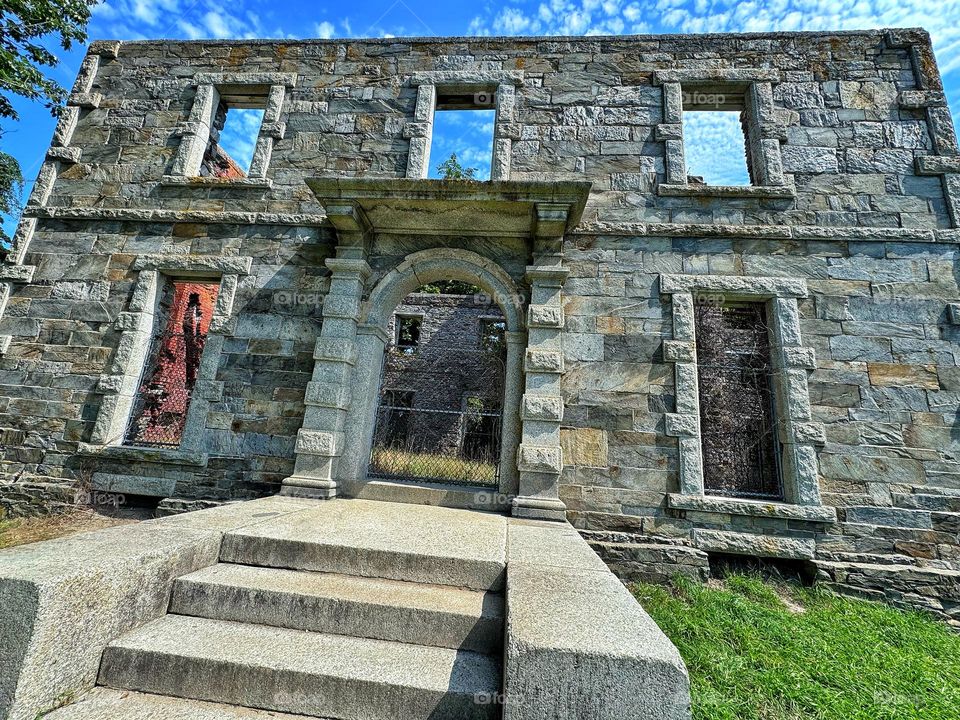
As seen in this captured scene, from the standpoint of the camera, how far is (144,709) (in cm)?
200

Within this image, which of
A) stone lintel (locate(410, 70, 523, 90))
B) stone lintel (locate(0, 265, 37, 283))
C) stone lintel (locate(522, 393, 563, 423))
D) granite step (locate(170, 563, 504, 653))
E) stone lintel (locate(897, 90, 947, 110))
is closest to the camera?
granite step (locate(170, 563, 504, 653))

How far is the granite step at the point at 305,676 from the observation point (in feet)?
6.76

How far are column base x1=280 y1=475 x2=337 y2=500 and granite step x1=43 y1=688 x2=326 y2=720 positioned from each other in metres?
2.66

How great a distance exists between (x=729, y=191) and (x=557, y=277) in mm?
2601

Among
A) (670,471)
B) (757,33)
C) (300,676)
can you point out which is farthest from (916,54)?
(300,676)

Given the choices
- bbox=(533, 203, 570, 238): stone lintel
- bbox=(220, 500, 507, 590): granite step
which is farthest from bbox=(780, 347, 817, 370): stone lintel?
bbox=(220, 500, 507, 590): granite step

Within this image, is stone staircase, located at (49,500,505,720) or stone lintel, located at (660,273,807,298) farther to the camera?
stone lintel, located at (660,273,807,298)

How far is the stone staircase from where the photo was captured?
2.07 m

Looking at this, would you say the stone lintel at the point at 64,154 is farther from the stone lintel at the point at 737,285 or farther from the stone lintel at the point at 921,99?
the stone lintel at the point at 921,99

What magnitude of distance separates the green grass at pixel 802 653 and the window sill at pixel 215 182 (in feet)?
22.8

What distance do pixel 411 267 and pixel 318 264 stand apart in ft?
4.40

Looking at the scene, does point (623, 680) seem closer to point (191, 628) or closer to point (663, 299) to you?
point (191, 628)

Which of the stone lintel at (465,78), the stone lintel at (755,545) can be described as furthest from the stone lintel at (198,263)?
the stone lintel at (755,545)

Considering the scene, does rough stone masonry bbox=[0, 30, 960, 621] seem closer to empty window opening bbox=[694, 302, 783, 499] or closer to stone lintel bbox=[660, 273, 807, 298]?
stone lintel bbox=[660, 273, 807, 298]
